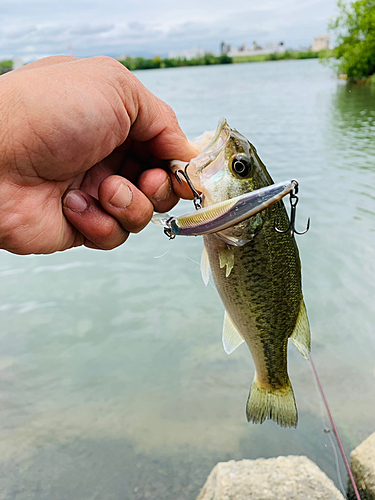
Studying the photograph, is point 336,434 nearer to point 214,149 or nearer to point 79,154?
point 214,149

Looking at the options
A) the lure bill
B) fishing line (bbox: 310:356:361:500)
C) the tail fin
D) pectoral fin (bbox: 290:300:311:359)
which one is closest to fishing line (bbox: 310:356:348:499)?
fishing line (bbox: 310:356:361:500)

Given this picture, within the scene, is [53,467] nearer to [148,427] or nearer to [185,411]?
[148,427]

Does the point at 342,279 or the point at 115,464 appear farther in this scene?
the point at 342,279

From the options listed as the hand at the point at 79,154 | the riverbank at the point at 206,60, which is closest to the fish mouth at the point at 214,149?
the hand at the point at 79,154

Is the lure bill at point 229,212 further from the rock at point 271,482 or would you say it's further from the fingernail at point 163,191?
the rock at point 271,482

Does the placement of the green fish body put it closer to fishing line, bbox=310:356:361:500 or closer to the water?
fishing line, bbox=310:356:361:500

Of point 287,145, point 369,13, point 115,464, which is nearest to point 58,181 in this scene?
point 115,464

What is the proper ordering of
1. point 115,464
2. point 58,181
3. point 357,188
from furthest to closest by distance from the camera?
point 357,188
point 115,464
point 58,181
